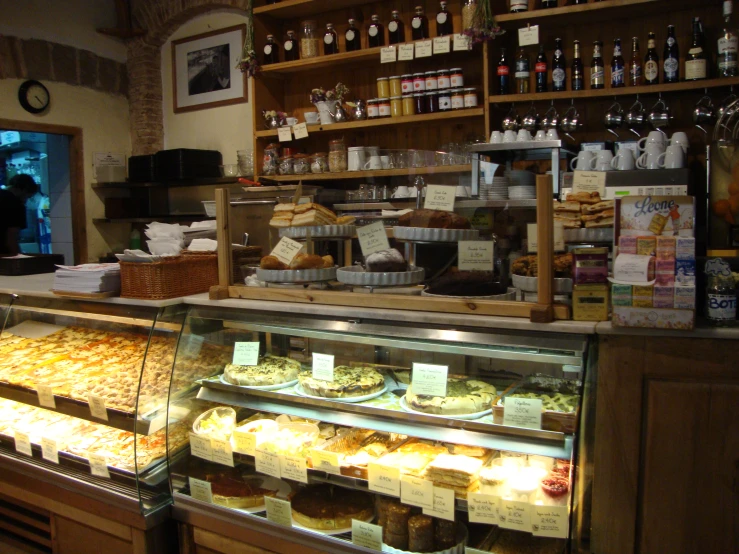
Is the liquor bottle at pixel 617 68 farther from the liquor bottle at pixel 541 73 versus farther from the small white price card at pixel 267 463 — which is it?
the small white price card at pixel 267 463

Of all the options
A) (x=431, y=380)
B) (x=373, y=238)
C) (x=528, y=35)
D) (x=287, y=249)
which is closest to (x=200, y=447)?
(x=287, y=249)

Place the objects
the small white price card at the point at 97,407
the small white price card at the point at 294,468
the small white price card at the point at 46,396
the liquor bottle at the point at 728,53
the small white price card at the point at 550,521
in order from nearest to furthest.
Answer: the small white price card at the point at 550,521 → the small white price card at the point at 294,468 → the small white price card at the point at 97,407 → the small white price card at the point at 46,396 → the liquor bottle at the point at 728,53

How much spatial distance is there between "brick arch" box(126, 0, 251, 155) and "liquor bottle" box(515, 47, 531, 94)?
3349mm

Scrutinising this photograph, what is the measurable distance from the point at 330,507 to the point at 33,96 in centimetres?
524

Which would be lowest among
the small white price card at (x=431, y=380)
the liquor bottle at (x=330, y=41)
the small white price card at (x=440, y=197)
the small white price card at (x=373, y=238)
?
the small white price card at (x=431, y=380)

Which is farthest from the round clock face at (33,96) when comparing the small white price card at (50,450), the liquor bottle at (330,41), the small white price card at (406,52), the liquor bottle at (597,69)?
the liquor bottle at (597,69)

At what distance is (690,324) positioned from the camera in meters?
1.53

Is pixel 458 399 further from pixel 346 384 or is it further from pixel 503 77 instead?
pixel 503 77

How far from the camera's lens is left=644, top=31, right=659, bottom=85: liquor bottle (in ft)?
12.4

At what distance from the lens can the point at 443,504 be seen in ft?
6.12

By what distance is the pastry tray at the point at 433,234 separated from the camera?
6.31 feet

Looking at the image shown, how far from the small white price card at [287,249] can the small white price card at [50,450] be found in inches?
49.6

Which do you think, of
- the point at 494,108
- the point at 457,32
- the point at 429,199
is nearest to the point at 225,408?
the point at 429,199

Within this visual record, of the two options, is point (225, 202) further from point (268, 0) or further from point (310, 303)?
point (268, 0)
